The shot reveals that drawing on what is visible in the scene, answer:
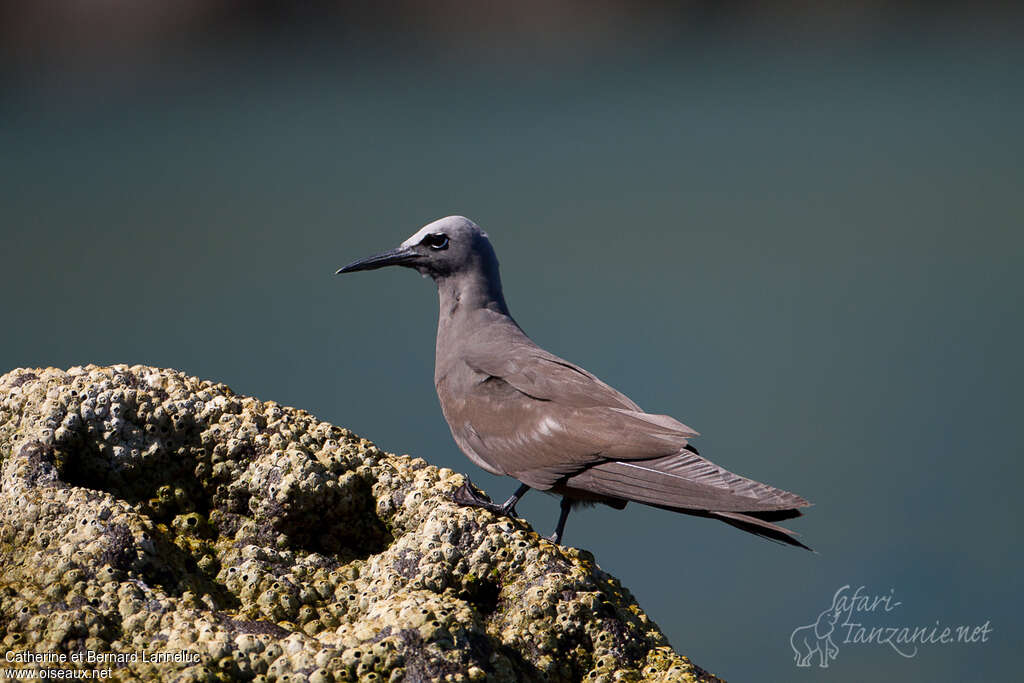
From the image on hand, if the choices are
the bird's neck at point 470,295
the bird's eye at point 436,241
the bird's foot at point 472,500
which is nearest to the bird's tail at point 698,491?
the bird's foot at point 472,500

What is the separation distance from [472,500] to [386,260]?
183 centimetres

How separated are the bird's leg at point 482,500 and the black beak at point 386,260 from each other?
1.51 metres

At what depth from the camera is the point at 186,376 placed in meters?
3.61

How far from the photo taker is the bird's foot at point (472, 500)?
137 inches

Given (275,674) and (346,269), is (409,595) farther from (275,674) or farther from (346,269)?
(346,269)

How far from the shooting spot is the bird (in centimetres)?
355

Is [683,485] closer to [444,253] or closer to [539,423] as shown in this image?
[539,423]

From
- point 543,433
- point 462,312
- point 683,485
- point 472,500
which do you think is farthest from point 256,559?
point 462,312

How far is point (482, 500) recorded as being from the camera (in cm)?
380

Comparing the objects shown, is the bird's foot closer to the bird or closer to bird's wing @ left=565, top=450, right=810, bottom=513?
the bird

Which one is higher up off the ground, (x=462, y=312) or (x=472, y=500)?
(x=462, y=312)

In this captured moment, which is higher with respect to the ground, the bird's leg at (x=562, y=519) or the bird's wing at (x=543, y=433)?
the bird's wing at (x=543, y=433)

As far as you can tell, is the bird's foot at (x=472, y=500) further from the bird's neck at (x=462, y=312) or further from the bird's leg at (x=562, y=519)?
the bird's neck at (x=462, y=312)

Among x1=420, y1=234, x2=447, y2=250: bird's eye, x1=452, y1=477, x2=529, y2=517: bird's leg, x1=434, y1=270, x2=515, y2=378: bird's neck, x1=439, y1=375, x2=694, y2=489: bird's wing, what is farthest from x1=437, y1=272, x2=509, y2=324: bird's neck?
x1=452, y1=477, x2=529, y2=517: bird's leg
